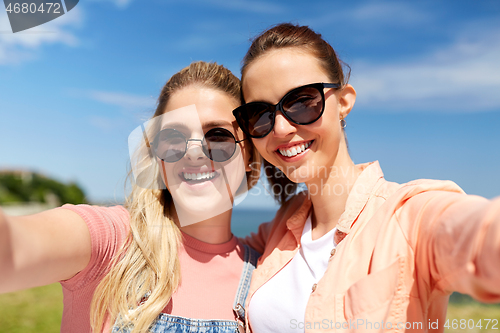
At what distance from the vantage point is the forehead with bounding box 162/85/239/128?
2500mm

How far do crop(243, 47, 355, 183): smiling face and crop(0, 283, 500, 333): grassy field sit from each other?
5789 millimetres

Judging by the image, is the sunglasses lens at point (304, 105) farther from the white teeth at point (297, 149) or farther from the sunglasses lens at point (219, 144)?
the sunglasses lens at point (219, 144)

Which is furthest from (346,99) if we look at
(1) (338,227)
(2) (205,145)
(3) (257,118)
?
(2) (205,145)

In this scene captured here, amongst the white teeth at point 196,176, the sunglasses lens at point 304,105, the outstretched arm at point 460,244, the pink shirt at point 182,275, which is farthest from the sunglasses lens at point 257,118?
the outstretched arm at point 460,244

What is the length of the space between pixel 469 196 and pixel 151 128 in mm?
2352

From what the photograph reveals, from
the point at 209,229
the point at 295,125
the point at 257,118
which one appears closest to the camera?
the point at 295,125

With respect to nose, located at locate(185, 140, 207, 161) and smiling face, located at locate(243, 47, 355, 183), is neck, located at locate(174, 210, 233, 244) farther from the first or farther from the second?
smiling face, located at locate(243, 47, 355, 183)

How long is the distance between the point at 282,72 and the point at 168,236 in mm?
1450

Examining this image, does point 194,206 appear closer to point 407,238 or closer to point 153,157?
point 153,157

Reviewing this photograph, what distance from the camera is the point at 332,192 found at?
226 centimetres

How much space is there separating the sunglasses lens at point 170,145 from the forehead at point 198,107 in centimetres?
10

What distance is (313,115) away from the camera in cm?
215

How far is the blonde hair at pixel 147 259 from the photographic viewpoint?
6.67 ft

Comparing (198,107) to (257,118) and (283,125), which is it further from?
(283,125)
